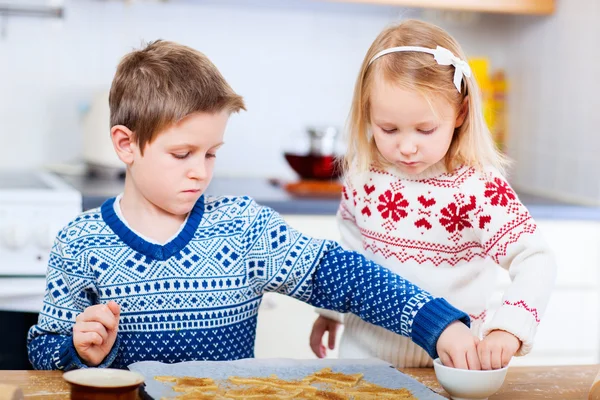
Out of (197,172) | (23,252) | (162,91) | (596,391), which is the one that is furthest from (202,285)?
(23,252)

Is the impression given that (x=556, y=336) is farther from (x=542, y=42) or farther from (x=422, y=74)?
(x=422, y=74)

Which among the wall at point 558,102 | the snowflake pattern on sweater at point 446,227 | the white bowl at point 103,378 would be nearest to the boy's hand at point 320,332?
the snowflake pattern on sweater at point 446,227

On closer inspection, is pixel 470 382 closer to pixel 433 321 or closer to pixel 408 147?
pixel 433 321

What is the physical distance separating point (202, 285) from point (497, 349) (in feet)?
1.33

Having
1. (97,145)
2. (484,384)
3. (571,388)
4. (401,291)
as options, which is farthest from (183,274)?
(97,145)

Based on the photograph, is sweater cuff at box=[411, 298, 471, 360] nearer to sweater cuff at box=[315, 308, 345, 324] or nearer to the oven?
sweater cuff at box=[315, 308, 345, 324]

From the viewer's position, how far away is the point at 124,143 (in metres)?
1.15

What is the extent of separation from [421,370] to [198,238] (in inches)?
14.1

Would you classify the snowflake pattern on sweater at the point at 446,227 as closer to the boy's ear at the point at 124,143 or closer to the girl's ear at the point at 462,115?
the girl's ear at the point at 462,115

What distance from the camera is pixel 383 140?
125 centimetres

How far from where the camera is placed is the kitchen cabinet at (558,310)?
213 centimetres

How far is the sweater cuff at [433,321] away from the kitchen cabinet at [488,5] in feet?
4.89

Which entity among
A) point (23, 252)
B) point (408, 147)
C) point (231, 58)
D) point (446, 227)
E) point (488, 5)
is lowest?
point (23, 252)

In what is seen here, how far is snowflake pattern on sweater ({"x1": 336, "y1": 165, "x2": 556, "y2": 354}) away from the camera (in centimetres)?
121
